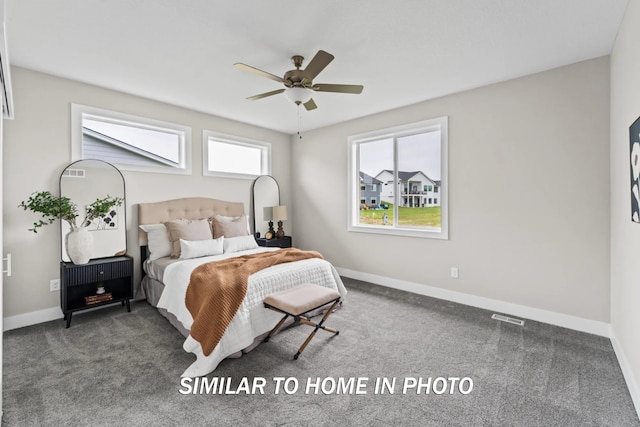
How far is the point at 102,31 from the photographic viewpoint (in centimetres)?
243

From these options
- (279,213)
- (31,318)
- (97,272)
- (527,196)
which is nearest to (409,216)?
(527,196)

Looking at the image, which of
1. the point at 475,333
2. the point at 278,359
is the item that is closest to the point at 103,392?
the point at 278,359

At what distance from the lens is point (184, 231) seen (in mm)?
3754

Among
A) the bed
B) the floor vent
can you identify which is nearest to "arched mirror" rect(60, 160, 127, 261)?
the bed

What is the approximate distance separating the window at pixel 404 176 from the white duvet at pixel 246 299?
1.51 m

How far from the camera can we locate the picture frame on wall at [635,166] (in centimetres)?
190

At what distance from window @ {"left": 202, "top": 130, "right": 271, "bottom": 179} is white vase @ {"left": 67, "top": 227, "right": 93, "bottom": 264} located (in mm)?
1744

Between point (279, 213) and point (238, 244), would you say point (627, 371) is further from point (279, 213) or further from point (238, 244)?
point (279, 213)

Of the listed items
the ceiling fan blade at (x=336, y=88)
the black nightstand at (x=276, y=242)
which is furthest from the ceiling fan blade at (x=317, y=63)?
the black nightstand at (x=276, y=242)

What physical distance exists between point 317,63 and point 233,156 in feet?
9.66

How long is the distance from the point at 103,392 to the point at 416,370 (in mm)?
2160

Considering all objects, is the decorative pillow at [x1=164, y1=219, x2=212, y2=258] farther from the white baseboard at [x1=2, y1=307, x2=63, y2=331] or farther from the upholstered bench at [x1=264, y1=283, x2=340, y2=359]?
the upholstered bench at [x1=264, y1=283, x2=340, y2=359]

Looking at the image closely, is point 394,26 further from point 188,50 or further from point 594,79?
point 594,79

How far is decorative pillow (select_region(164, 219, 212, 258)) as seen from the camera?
12.1 ft
